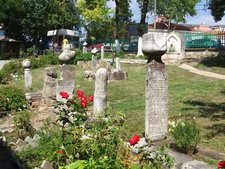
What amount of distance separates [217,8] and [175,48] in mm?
4129

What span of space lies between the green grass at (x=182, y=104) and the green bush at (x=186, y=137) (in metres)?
0.64

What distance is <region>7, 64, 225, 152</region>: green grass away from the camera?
8.09 m

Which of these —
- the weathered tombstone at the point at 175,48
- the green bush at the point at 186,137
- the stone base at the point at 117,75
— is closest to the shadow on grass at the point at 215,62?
the weathered tombstone at the point at 175,48

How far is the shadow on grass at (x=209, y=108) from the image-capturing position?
961cm

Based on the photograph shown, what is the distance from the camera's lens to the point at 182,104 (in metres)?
11.4

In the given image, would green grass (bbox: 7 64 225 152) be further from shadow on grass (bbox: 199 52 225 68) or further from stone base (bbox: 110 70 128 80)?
shadow on grass (bbox: 199 52 225 68)

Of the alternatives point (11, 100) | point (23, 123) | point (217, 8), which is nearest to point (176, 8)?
point (217, 8)

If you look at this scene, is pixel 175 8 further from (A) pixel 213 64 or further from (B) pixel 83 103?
(B) pixel 83 103

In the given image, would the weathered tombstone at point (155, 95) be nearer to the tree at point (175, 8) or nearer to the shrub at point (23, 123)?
the shrub at point (23, 123)

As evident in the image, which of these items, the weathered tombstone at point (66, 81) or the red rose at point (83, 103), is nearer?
the red rose at point (83, 103)

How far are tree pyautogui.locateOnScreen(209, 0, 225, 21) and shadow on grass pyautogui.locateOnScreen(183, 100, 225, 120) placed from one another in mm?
14984

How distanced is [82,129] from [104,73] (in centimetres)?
430

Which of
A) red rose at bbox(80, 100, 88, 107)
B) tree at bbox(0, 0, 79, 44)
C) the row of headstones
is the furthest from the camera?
tree at bbox(0, 0, 79, 44)

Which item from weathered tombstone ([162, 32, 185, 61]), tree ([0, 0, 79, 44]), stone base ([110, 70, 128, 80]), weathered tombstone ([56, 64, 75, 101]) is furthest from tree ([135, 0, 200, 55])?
weathered tombstone ([56, 64, 75, 101])
